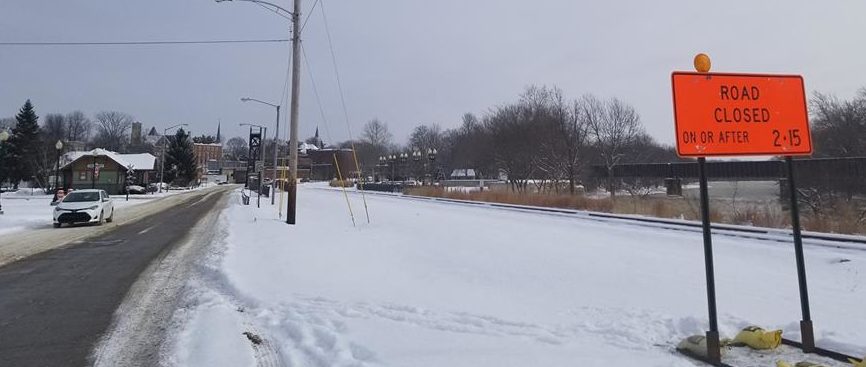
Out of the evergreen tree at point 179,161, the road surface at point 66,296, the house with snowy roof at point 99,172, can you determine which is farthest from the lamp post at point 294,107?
the evergreen tree at point 179,161

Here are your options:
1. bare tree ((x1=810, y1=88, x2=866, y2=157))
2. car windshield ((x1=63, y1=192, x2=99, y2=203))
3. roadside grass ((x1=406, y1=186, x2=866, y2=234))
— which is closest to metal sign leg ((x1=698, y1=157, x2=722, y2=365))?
roadside grass ((x1=406, y1=186, x2=866, y2=234))

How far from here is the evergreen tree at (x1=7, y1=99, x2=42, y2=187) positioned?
66062mm

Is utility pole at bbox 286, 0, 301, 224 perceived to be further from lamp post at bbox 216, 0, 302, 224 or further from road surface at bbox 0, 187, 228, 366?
road surface at bbox 0, 187, 228, 366

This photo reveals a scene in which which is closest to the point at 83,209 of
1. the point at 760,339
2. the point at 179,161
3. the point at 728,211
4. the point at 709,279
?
the point at 709,279

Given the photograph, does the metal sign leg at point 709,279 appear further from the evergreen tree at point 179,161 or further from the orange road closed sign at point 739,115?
the evergreen tree at point 179,161

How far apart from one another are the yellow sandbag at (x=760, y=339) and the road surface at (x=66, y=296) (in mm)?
6307

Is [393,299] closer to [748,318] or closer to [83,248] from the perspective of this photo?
[748,318]

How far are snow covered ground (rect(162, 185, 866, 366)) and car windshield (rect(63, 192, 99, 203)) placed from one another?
13013mm

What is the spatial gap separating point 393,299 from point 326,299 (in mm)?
926

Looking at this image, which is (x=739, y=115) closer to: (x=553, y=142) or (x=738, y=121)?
(x=738, y=121)

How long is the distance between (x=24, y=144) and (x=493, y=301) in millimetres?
79277

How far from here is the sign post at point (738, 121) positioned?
489cm

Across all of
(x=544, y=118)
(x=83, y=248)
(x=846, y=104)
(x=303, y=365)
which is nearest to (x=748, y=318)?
(x=303, y=365)

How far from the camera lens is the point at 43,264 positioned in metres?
11.2
